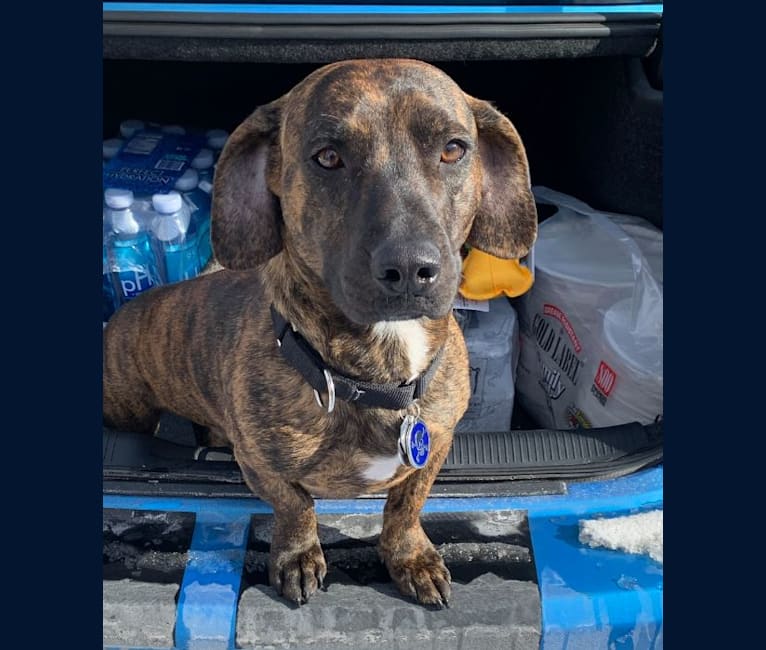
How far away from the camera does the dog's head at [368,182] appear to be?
1722 mm

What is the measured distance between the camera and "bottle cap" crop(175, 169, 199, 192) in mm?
3477

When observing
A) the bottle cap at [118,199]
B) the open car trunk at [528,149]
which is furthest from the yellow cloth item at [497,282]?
the bottle cap at [118,199]

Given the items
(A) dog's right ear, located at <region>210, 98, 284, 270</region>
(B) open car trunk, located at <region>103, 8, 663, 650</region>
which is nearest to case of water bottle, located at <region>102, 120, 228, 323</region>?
(B) open car trunk, located at <region>103, 8, 663, 650</region>

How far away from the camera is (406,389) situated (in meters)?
2.01

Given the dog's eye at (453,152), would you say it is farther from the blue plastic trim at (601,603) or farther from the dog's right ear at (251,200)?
the blue plastic trim at (601,603)

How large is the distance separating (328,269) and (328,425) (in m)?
0.45

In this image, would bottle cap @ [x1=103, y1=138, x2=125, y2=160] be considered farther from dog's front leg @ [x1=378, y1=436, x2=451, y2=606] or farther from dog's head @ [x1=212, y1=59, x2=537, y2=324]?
dog's front leg @ [x1=378, y1=436, x2=451, y2=606]

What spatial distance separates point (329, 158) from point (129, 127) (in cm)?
229

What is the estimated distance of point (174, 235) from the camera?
11.0 feet

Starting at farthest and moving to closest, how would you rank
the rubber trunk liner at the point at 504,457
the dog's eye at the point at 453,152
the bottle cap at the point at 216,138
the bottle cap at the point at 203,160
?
the bottle cap at the point at 216,138 → the bottle cap at the point at 203,160 → the rubber trunk liner at the point at 504,457 → the dog's eye at the point at 453,152

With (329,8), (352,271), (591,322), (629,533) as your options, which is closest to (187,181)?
(329,8)

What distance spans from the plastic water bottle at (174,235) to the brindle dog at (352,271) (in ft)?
3.12

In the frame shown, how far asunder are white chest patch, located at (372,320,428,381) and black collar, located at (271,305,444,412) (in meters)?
0.05

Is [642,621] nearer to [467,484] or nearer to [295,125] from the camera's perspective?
[467,484]
